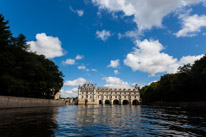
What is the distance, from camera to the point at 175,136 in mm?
9219

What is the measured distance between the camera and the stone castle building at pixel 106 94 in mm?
137125

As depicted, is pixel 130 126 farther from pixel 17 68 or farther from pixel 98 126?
pixel 17 68

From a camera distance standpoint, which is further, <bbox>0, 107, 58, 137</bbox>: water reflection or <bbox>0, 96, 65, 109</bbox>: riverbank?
<bbox>0, 96, 65, 109</bbox>: riverbank

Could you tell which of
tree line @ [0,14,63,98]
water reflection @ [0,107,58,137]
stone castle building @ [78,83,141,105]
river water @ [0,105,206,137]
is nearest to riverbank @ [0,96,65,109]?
tree line @ [0,14,63,98]

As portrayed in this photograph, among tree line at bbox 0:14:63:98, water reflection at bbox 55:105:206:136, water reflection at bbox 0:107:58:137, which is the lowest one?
water reflection at bbox 55:105:206:136

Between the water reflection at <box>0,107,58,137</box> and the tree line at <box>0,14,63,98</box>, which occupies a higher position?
the tree line at <box>0,14,63,98</box>

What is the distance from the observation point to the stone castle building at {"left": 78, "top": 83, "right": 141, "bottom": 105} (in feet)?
450

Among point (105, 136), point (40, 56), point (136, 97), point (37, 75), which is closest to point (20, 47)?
point (37, 75)

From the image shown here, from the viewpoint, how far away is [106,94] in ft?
470

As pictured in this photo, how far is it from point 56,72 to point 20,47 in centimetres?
2676

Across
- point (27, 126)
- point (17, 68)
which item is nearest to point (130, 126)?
point (27, 126)

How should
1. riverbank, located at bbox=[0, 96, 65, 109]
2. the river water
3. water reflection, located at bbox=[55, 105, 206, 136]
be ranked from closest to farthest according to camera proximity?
1. the river water
2. water reflection, located at bbox=[55, 105, 206, 136]
3. riverbank, located at bbox=[0, 96, 65, 109]

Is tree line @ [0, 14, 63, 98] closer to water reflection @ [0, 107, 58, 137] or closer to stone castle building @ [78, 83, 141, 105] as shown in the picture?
water reflection @ [0, 107, 58, 137]

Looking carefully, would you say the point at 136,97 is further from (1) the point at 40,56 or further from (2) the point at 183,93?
(1) the point at 40,56
